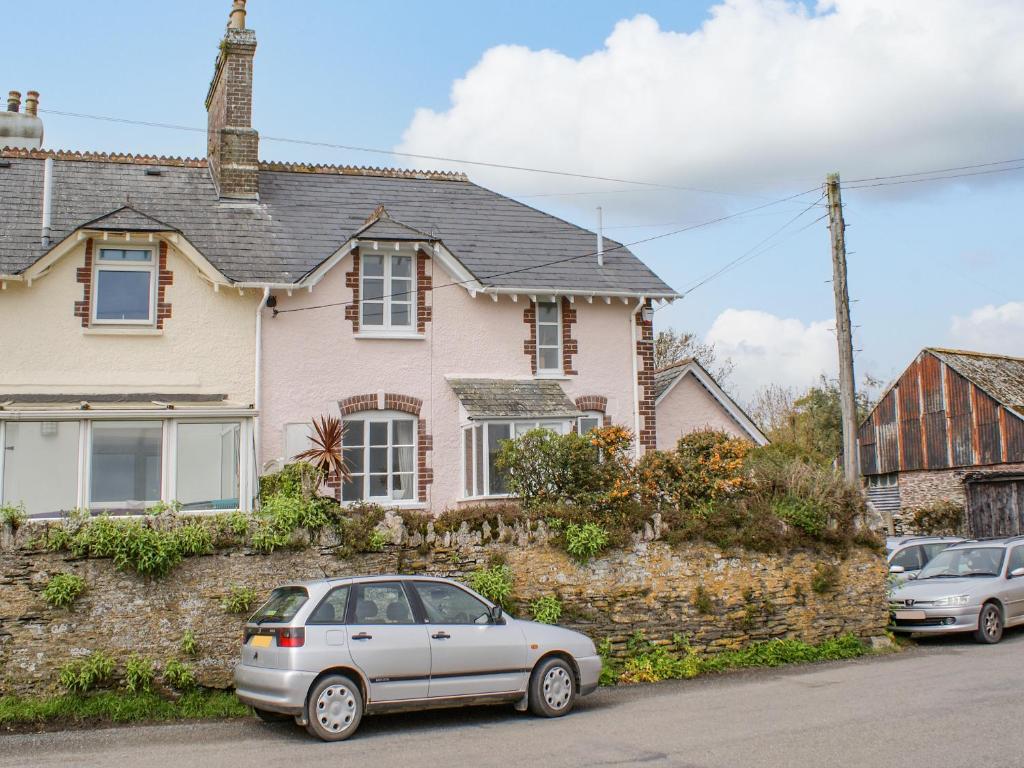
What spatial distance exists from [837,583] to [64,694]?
10.6 meters

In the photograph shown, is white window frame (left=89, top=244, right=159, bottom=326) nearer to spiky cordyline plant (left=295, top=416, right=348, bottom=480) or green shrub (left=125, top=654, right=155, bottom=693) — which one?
spiky cordyline plant (left=295, top=416, right=348, bottom=480)

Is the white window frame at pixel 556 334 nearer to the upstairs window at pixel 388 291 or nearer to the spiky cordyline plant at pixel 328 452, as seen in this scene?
the upstairs window at pixel 388 291

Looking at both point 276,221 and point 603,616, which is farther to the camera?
point 276,221

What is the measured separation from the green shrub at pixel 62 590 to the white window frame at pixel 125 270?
7683 mm

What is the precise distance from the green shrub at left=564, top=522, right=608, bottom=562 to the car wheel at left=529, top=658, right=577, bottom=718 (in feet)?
8.17

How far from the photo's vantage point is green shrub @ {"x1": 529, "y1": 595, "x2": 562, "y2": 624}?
Result: 13172 millimetres

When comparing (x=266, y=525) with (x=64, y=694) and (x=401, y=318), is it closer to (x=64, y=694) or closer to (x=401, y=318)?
(x=64, y=694)

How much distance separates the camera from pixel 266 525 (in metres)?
12.4

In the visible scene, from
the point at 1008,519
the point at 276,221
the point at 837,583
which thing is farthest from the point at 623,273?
the point at 1008,519

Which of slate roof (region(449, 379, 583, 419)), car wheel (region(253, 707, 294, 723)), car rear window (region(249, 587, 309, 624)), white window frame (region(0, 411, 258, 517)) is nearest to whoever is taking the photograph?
car rear window (region(249, 587, 309, 624))

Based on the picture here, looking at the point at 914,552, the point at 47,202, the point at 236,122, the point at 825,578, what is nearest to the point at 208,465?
the point at 47,202

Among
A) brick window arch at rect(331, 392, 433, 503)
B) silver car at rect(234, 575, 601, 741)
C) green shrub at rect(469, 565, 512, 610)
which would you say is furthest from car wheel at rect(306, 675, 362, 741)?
brick window arch at rect(331, 392, 433, 503)

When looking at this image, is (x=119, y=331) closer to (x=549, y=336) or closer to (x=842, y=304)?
(x=549, y=336)

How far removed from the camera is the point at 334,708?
9883 millimetres
